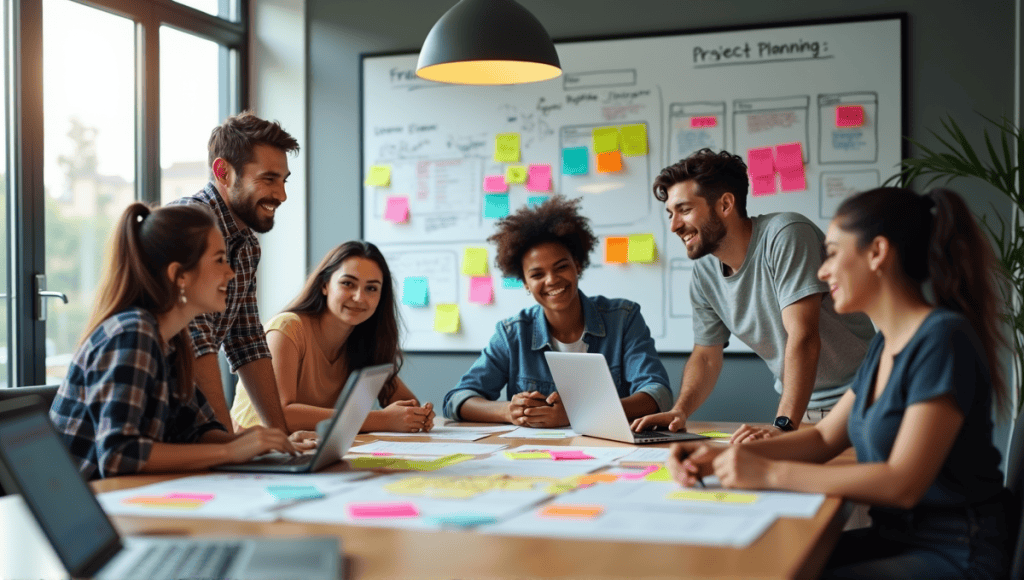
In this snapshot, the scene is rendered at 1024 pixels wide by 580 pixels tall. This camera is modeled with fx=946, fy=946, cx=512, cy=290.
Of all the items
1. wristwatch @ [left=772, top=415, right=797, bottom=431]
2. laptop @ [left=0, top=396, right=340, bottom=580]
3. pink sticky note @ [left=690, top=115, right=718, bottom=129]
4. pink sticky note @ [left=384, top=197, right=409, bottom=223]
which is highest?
pink sticky note @ [left=690, top=115, right=718, bottom=129]

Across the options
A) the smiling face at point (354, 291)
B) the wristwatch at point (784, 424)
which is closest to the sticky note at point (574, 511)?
the wristwatch at point (784, 424)

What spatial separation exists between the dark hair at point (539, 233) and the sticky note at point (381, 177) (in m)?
1.29

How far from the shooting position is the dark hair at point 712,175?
2674 millimetres

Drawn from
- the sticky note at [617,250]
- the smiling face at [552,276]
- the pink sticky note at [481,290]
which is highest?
the sticky note at [617,250]

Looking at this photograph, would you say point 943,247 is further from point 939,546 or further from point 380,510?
point 380,510

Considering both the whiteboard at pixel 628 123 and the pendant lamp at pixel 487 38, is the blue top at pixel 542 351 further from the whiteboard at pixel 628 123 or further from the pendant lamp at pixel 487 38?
the whiteboard at pixel 628 123

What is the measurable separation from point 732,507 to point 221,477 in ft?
2.92

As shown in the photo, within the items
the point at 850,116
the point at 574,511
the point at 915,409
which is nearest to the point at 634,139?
the point at 850,116

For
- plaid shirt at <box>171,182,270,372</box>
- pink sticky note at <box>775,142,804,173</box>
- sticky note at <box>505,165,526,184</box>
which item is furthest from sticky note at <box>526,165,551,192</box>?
plaid shirt at <box>171,182,270,372</box>

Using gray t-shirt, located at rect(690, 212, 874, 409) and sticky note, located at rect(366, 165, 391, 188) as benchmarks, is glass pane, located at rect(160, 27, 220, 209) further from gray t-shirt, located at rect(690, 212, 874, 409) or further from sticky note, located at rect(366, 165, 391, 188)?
gray t-shirt, located at rect(690, 212, 874, 409)

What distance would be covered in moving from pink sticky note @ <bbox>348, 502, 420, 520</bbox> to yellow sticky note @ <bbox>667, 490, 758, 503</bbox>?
0.41 metres

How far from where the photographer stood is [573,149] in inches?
160

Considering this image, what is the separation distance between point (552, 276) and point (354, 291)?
59 cm

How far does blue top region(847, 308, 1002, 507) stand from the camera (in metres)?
1.43
